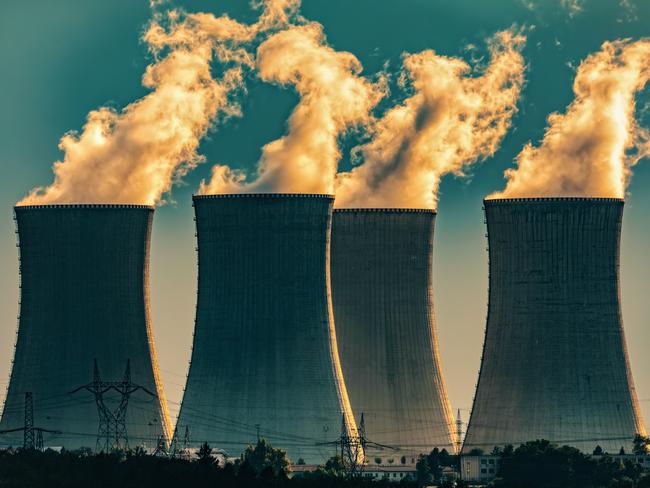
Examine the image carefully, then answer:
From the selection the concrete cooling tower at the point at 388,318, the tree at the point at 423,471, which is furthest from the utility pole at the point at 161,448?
the tree at the point at 423,471

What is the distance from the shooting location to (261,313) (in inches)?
3351

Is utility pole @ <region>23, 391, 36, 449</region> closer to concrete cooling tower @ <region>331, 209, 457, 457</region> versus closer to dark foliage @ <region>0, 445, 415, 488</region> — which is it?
dark foliage @ <region>0, 445, 415, 488</region>

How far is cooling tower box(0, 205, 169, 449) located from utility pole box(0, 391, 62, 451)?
3.61ft

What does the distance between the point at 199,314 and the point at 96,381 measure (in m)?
4.59

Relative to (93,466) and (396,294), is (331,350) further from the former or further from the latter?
(93,466)

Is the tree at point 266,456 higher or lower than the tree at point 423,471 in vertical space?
lower

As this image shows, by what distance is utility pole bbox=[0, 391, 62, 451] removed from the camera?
8194 cm

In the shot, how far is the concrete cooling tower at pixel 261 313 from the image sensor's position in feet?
277

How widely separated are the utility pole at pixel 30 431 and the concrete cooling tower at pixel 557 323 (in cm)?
1379

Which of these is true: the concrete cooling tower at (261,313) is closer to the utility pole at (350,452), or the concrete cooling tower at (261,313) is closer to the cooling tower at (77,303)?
the utility pole at (350,452)

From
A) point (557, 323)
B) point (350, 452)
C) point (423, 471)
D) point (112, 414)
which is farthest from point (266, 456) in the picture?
point (557, 323)

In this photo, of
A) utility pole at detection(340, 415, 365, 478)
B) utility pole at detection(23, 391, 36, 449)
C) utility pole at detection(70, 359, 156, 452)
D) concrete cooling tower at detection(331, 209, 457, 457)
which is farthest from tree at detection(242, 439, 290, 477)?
concrete cooling tower at detection(331, 209, 457, 457)

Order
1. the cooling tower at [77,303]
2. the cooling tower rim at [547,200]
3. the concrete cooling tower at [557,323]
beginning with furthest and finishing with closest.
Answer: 1. the cooling tower at [77,303]
2. the concrete cooling tower at [557,323]
3. the cooling tower rim at [547,200]

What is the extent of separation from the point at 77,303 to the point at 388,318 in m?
10.2
